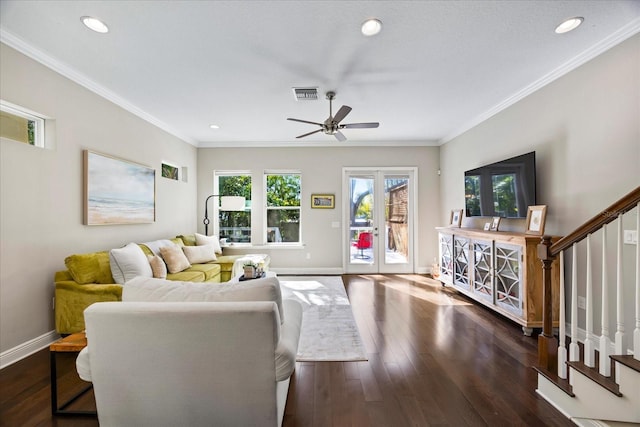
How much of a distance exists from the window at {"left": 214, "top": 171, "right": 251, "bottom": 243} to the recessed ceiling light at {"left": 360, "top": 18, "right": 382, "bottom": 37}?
4.15 meters

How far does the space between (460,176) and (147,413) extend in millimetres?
5191

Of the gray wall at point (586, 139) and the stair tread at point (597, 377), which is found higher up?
the gray wall at point (586, 139)

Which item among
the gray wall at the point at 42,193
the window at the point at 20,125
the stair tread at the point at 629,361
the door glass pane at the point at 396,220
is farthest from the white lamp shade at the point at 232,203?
the stair tread at the point at 629,361

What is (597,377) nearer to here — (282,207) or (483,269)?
(483,269)

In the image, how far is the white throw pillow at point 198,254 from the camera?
439 cm

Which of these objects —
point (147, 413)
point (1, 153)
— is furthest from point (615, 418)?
point (1, 153)

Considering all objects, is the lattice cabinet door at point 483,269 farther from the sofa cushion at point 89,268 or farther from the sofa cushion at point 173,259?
the sofa cushion at point 89,268

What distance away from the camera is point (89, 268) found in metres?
2.74

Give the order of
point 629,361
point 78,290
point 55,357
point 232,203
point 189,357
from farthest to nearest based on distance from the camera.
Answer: point 232,203
point 78,290
point 55,357
point 629,361
point 189,357

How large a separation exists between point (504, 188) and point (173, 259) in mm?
4542

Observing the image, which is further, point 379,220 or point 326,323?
→ point 379,220

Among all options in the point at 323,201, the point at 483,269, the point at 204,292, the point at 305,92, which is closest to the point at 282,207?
the point at 323,201

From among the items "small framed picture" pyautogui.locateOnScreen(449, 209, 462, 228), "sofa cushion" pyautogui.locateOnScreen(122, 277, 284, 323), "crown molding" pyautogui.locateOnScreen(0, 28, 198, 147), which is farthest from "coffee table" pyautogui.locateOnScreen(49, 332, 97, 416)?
"small framed picture" pyautogui.locateOnScreen(449, 209, 462, 228)

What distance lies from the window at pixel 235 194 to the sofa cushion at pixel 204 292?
4373mm
